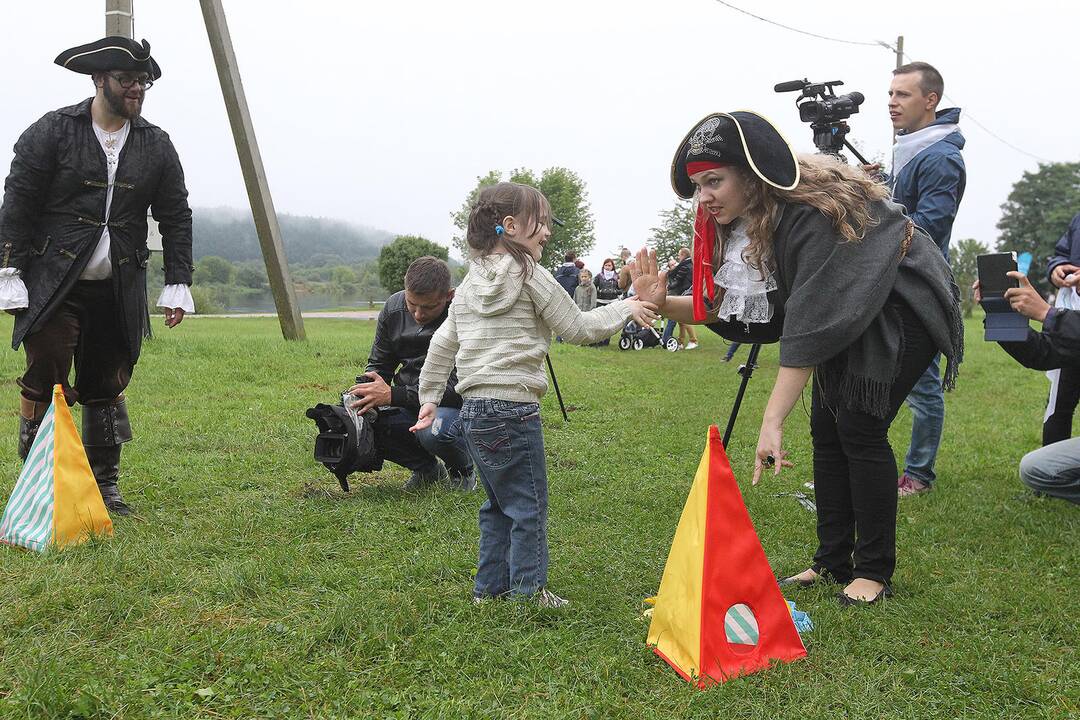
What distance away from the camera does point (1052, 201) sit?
202ft

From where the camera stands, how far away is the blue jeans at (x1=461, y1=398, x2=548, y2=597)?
3090 millimetres

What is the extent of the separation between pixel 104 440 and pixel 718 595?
3.14 m

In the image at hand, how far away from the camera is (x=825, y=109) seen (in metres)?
4.84

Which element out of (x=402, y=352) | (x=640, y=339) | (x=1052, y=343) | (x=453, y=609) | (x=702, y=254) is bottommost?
(x=640, y=339)

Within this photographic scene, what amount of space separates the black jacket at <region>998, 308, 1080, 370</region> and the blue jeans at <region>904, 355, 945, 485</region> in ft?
1.59

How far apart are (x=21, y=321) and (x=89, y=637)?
182 centimetres

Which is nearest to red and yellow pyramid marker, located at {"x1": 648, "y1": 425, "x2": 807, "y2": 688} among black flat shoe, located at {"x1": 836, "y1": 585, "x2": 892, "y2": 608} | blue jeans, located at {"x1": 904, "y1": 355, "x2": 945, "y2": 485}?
black flat shoe, located at {"x1": 836, "y1": 585, "x2": 892, "y2": 608}

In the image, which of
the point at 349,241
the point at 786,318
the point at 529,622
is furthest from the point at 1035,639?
the point at 349,241

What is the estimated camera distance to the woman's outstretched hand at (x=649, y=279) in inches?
125

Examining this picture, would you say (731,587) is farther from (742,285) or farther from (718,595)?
(742,285)

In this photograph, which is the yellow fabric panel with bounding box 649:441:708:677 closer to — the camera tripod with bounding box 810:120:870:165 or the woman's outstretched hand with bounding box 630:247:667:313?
the woman's outstretched hand with bounding box 630:247:667:313

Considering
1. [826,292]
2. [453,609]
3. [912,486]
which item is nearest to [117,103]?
[453,609]

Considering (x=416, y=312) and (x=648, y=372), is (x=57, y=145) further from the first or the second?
(x=648, y=372)

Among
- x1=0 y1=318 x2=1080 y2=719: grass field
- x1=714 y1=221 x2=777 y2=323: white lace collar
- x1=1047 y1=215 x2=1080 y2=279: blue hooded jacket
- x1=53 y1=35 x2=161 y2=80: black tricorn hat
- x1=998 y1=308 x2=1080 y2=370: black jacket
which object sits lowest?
x1=0 y1=318 x2=1080 y2=719: grass field
